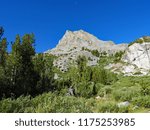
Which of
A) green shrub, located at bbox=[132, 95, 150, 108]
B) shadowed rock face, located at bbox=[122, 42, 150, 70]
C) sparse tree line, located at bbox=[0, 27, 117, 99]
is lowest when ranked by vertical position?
green shrub, located at bbox=[132, 95, 150, 108]

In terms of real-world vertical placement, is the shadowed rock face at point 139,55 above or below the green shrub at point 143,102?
above

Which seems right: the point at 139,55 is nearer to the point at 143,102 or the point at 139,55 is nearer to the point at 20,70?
the point at 20,70

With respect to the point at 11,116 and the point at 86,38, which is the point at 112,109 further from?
the point at 86,38

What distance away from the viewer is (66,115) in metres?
7.35

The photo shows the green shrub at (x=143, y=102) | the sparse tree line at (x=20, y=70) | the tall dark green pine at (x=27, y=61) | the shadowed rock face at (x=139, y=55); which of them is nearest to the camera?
the green shrub at (x=143, y=102)

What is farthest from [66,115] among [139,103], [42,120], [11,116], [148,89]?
[148,89]

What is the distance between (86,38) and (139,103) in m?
160

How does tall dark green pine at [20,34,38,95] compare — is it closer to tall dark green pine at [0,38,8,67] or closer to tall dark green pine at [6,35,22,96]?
tall dark green pine at [6,35,22,96]

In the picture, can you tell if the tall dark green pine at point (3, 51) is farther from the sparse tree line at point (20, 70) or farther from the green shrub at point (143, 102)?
the green shrub at point (143, 102)

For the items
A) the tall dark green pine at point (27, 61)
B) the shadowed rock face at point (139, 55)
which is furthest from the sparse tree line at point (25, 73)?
the shadowed rock face at point (139, 55)

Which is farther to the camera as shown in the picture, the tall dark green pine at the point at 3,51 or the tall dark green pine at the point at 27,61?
the tall dark green pine at the point at 27,61

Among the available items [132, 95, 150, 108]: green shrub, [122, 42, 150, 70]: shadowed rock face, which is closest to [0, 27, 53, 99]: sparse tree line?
[132, 95, 150, 108]: green shrub

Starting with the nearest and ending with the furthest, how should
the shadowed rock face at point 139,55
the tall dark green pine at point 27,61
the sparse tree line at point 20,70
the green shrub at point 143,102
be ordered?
the green shrub at point 143,102 < the sparse tree line at point 20,70 < the tall dark green pine at point 27,61 < the shadowed rock face at point 139,55

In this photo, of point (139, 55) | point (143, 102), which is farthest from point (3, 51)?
point (139, 55)
